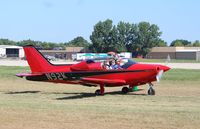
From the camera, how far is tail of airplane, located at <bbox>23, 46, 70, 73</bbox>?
65.7 feet

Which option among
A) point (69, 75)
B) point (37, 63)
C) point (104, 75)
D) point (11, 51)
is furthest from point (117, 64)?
point (11, 51)

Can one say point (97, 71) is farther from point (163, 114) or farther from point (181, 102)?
point (163, 114)

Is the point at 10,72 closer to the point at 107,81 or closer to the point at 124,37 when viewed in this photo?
the point at 107,81

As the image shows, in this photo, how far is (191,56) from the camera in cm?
14225

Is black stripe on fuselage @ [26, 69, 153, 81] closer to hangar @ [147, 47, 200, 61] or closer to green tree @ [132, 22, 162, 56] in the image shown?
hangar @ [147, 47, 200, 61]

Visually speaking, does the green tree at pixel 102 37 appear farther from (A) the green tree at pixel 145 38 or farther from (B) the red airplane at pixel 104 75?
(B) the red airplane at pixel 104 75

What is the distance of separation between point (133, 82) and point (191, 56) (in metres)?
127

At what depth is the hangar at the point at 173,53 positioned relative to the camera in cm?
14198

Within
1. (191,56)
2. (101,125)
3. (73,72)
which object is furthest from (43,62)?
(191,56)

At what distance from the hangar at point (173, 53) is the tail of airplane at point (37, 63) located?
397 ft

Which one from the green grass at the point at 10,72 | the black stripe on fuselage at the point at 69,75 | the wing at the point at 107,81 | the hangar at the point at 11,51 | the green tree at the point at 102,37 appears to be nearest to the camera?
the wing at the point at 107,81

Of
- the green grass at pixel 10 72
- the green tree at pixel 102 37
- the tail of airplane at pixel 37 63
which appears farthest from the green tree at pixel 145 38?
the tail of airplane at pixel 37 63

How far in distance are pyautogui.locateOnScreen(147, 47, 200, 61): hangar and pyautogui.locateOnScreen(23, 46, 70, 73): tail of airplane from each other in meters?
121

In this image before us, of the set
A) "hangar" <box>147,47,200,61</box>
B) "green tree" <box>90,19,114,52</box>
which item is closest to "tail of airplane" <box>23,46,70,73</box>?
"hangar" <box>147,47,200,61</box>
